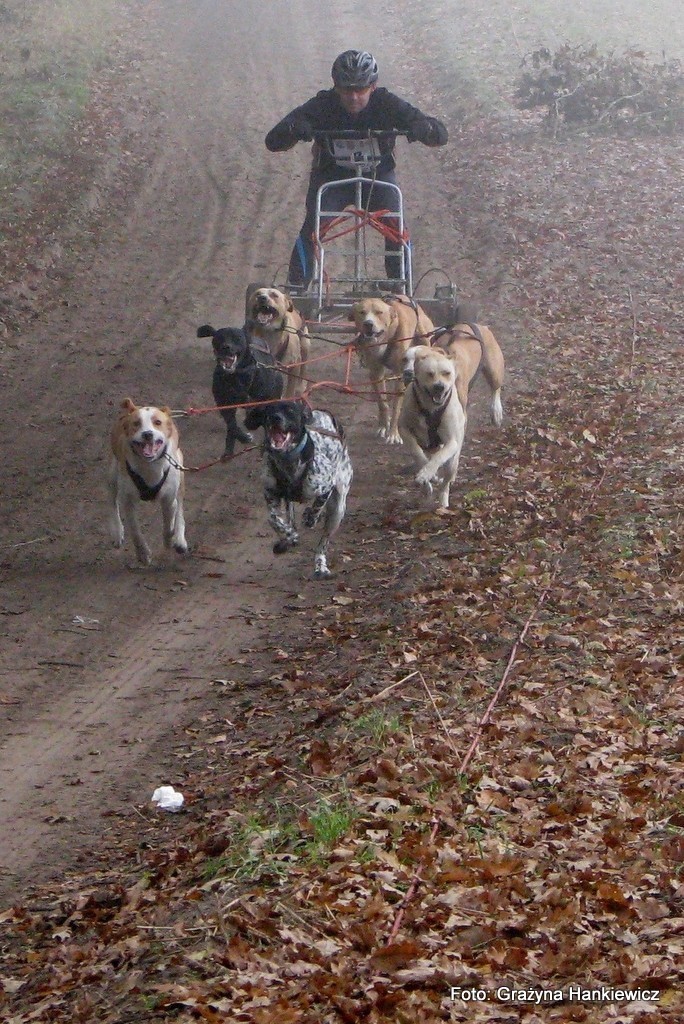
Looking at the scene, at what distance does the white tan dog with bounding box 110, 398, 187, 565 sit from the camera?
24.2 feet

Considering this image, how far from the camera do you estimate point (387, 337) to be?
10.1 metres

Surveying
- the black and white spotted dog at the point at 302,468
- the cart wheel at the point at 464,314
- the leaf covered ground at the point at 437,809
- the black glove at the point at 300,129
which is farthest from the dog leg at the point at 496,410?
the black and white spotted dog at the point at 302,468

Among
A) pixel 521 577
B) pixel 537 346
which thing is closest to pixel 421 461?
pixel 521 577

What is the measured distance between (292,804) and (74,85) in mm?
18789

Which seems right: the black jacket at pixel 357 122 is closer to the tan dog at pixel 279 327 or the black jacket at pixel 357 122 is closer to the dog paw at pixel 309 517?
the tan dog at pixel 279 327

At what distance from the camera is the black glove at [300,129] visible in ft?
36.0

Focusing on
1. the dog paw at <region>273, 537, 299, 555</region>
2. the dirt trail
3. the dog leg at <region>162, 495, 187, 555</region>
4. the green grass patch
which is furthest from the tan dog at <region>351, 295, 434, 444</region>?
the green grass patch

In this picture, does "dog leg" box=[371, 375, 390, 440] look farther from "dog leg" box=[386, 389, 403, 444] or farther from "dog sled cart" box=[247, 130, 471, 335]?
"dog sled cart" box=[247, 130, 471, 335]

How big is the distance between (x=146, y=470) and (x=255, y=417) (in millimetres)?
781

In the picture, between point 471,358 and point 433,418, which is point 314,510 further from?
point 471,358

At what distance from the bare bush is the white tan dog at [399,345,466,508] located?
46.6 ft

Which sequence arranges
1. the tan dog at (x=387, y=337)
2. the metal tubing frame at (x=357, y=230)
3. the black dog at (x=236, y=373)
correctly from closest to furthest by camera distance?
the black dog at (x=236, y=373)
the tan dog at (x=387, y=337)
the metal tubing frame at (x=357, y=230)

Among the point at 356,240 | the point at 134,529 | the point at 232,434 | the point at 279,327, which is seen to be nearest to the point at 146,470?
the point at 134,529

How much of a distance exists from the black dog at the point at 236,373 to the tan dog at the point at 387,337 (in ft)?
2.76
